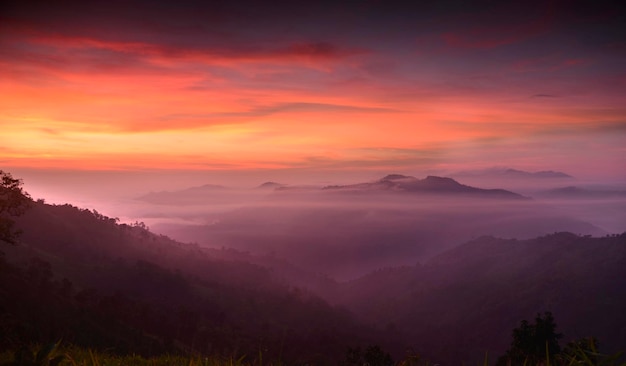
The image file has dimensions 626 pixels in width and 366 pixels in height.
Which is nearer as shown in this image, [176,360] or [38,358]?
[38,358]

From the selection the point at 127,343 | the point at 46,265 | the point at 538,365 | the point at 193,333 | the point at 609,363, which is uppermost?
the point at 609,363

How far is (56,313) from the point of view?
130875mm

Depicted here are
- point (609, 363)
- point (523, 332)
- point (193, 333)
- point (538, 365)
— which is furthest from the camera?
point (193, 333)

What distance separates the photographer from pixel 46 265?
169 metres

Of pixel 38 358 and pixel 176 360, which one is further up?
pixel 38 358

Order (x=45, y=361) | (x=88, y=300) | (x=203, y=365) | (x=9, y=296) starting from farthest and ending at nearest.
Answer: (x=88, y=300) < (x=9, y=296) < (x=203, y=365) < (x=45, y=361)

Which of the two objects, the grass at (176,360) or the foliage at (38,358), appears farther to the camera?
the foliage at (38,358)

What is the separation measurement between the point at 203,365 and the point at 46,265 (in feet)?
600

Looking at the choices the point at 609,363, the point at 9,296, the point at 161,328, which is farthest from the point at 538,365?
the point at 161,328

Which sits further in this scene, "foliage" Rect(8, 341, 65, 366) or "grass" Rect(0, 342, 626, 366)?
"foliage" Rect(8, 341, 65, 366)

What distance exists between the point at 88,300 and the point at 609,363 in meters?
171

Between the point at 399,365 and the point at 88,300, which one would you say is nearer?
the point at 399,365

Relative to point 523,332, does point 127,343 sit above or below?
below

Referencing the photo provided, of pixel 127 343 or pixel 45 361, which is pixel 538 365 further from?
pixel 127 343
